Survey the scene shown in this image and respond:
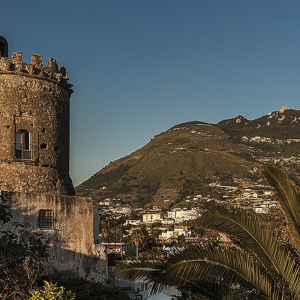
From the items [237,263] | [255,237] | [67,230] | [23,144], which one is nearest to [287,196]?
[255,237]

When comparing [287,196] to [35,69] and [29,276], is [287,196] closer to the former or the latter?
[29,276]

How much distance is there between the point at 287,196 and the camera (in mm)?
7133

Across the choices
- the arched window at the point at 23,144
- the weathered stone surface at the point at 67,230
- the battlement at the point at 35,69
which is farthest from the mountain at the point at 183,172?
the weathered stone surface at the point at 67,230

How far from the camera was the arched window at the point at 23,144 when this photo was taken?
15414 millimetres

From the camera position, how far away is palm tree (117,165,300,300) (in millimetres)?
6742

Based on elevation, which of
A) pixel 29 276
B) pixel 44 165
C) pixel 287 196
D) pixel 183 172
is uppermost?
pixel 183 172

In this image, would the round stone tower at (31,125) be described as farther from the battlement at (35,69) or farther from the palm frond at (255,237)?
the palm frond at (255,237)

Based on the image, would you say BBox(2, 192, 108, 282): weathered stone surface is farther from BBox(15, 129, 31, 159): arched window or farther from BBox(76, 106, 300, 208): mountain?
BBox(76, 106, 300, 208): mountain

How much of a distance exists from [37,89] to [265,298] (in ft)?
36.9

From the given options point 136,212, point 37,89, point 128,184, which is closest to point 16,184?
point 37,89

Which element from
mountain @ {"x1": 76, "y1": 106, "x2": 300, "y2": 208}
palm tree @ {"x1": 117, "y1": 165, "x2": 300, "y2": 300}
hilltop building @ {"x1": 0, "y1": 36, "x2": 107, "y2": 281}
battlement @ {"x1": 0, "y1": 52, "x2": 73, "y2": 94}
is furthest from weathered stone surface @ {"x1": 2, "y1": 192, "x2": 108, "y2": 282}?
mountain @ {"x1": 76, "y1": 106, "x2": 300, "y2": 208}

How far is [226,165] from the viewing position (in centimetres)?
17025

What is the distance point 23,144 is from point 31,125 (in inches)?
26.2

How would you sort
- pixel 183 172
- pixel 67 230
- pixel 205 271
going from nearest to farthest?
pixel 205 271, pixel 67 230, pixel 183 172
